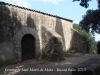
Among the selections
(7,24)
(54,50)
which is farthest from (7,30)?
(54,50)

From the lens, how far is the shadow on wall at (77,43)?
15719 mm

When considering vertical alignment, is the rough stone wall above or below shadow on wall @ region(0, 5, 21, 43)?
below

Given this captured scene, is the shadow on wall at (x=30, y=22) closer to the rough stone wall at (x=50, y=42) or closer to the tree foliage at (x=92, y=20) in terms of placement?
the rough stone wall at (x=50, y=42)

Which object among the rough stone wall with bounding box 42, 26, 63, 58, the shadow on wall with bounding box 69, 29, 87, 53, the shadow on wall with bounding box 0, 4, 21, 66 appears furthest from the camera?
the shadow on wall with bounding box 69, 29, 87, 53

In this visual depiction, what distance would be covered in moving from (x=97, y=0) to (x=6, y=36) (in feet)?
20.1

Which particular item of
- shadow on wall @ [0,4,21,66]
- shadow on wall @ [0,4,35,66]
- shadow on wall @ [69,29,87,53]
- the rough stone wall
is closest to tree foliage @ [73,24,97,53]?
shadow on wall @ [69,29,87,53]

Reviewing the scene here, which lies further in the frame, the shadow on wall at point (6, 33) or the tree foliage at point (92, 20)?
the tree foliage at point (92, 20)

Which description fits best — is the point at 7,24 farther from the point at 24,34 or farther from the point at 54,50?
the point at 54,50

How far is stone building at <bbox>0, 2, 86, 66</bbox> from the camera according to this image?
9227 millimetres

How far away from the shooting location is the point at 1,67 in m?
8.70

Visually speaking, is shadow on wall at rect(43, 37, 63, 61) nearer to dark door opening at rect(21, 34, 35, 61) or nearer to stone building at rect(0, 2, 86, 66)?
stone building at rect(0, 2, 86, 66)

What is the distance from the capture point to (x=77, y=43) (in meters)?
16.1

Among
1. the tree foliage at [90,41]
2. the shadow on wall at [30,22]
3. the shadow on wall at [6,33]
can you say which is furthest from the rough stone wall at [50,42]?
the tree foliage at [90,41]

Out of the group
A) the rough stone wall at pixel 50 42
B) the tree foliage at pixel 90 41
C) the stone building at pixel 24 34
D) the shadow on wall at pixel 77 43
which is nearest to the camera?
the stone building at pixel 24 34
